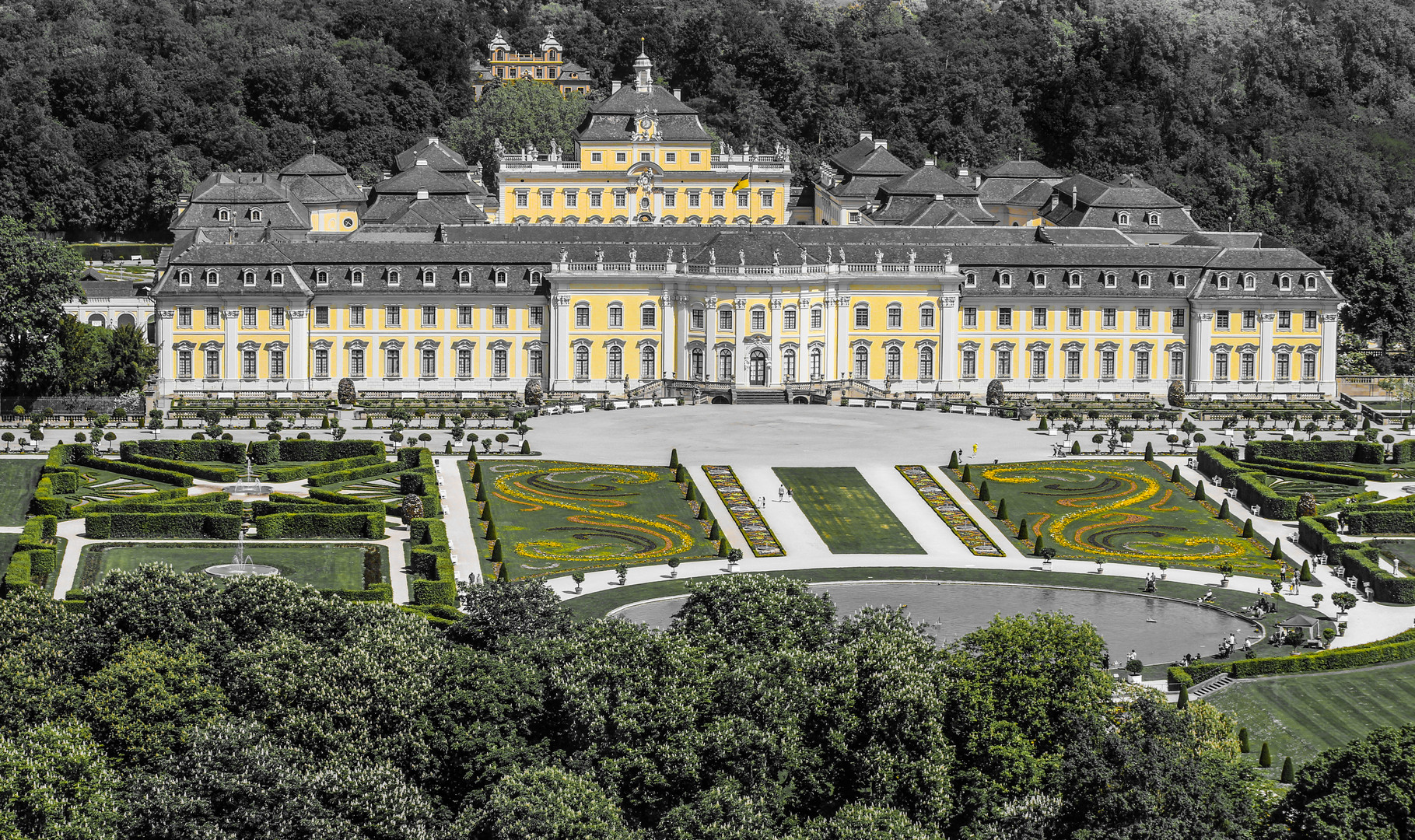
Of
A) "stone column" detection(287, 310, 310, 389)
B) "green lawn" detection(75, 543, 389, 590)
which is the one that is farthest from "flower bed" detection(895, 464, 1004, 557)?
"stone column" detection(287, 310, 310, 389)

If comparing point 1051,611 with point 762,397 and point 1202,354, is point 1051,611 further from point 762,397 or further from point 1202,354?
point 1202,354

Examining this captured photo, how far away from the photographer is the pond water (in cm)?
7675

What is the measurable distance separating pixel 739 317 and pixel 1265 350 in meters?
31.8

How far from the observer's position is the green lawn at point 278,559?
81938 mm

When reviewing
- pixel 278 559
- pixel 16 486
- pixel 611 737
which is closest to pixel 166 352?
pixel 16 486

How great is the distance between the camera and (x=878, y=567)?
87250mm

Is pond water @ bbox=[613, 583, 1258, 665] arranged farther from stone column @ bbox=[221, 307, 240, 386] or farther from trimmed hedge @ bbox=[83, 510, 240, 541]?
stone column @ bbox=[221, 307, 240, 386]

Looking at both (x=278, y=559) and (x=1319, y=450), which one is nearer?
(x=278, y=559)

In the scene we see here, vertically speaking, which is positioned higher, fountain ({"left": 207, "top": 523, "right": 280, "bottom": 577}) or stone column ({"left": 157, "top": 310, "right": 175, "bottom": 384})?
stone column ({"left": 157, "top": 310, "right": 175, "bottom": 384})

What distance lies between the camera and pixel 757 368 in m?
127

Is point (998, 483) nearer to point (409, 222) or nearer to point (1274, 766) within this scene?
point (1274, 766)

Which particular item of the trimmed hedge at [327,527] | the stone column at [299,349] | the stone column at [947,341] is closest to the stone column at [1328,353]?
the stone column at [947,341]

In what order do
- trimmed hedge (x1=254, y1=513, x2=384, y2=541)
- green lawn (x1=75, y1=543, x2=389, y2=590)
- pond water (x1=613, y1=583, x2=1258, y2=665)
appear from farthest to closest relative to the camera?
trimmed hedge (x1=254, y1=513, x2=384, y2=541) → green lawn (x1=75, y1=543, x2=389, y2=590) → pond water (x1=613, y1=583, x2=1258, y2=665)

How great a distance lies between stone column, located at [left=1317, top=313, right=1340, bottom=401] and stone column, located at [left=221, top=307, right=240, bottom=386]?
64.2 meters
